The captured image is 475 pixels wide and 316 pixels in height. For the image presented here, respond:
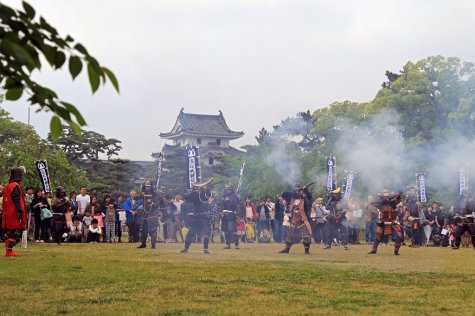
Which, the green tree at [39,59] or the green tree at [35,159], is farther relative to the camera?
the green tree at [35,159]

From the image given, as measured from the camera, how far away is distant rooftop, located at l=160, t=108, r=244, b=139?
9362 cm

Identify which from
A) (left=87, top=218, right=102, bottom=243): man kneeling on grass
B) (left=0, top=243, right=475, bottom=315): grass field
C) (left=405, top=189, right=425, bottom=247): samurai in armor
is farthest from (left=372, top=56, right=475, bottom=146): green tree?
(left=0, top=243, right=475, bottom=315): grass field

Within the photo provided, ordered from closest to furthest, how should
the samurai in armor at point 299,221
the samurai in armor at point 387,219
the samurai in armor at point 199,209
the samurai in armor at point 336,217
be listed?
the samurai in armor at point 299,221
the samurai in armor at point 199,209
the samurai in armor at point 387,219
the samurai in armor at point 336,217

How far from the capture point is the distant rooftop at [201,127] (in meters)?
93.6

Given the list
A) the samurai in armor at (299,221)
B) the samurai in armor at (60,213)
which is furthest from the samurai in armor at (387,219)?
the samurai in armor at (60,213)

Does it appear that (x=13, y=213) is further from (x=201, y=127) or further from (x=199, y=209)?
(x=201, y=127)

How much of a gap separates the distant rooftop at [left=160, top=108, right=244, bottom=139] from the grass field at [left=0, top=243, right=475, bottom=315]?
78.7m

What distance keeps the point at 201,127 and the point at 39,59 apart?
300 feet

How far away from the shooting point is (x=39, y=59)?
400 cm

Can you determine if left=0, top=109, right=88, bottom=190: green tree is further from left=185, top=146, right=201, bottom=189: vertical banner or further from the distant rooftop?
the distant rooftop

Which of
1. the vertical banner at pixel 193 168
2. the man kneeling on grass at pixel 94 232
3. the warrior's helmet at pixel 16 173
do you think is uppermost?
the vertical banner at pixel 193 168

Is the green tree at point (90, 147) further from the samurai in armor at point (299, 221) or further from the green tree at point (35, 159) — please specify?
the samurai in armor at point (299, 221)

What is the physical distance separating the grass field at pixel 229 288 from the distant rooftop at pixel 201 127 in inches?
3098

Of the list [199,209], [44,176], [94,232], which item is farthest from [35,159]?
[199,209]
